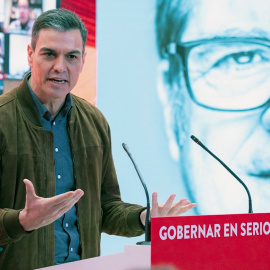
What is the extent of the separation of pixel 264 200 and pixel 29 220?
283 cm

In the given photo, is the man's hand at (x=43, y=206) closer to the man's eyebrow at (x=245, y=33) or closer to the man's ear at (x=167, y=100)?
the man's ear at (x=167, y=100)

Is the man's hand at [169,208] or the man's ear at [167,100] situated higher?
the man's ear at [167,100]

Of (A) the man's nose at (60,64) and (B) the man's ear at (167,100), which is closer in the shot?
(A) the man's nose at (60,64)

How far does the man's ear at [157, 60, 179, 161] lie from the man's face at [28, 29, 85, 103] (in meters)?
1.89

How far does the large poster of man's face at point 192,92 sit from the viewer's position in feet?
12.9

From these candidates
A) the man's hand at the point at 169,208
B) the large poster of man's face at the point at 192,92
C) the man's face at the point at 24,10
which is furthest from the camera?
the large poster of man's face at the point at 192,92

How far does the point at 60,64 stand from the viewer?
A: 210 cm

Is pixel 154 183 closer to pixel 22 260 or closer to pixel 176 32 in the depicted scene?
pixel 176 32

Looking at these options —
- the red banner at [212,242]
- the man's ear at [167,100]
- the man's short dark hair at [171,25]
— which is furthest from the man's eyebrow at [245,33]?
the red banner at [212,242]

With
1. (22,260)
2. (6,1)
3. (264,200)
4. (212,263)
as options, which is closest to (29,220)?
(22,260)

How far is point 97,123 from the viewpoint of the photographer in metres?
2.39

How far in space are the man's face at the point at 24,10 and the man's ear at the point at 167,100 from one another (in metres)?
1.03

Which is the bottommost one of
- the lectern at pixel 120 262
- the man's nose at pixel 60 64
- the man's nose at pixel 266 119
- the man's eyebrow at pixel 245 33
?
the lectern at pixel 120 262

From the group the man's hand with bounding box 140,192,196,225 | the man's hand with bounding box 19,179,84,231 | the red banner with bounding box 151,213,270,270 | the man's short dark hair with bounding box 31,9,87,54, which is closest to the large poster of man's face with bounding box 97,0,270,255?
the man's short dark hair with bounding box 31,9,87,54
